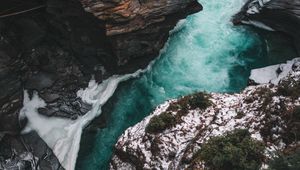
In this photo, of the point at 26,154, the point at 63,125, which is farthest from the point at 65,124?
the point at 26,154

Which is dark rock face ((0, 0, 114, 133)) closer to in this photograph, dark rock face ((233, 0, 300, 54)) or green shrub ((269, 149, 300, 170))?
dark rock face ((233, 0, 300, 54))

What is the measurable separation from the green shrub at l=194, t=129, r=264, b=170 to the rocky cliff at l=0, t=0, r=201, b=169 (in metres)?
10.3

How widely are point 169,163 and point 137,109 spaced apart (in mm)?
10425

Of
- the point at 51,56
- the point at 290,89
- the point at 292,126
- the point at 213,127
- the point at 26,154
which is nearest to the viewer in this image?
the point at 292,126

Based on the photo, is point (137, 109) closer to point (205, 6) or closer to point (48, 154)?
point (48, 154)

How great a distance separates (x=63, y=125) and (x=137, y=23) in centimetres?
700

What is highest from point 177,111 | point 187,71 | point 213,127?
point 213,127

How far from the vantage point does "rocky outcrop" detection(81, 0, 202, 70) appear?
20.3 meters

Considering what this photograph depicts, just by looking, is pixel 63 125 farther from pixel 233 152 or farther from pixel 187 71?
pixel 233 152

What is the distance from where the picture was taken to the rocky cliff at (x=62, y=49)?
69.1 ft

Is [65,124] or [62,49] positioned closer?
[65,124]

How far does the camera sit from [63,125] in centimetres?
2283

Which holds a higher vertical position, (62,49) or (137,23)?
(137,23)

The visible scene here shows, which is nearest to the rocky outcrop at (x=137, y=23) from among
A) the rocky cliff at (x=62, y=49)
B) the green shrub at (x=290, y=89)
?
the rocky cliff at (x=62, y=49)
